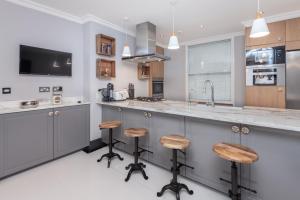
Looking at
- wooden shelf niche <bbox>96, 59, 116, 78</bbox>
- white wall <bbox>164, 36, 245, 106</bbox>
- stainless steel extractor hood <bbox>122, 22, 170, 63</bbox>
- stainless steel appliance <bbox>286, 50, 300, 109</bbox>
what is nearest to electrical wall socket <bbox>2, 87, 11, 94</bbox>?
wooden shelf niche <bbox>96, 59, 116, 78</bbox>

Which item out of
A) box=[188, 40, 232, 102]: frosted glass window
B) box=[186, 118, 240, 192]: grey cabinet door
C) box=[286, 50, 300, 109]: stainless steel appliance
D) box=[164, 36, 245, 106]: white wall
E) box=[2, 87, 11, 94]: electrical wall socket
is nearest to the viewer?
box=[186, 118, 240, 192]: grey cabinet door

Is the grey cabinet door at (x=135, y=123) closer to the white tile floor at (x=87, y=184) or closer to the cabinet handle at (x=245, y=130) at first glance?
Answer: the white tile floor at (x=87, y=184)

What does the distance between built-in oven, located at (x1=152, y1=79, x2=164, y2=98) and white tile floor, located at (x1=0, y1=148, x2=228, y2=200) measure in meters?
2.76

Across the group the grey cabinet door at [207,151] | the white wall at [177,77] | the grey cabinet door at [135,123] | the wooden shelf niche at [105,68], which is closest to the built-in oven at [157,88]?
the white wall at [177,77]

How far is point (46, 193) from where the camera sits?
77.8 inches

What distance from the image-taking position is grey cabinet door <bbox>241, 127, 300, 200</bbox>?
151 centimetres

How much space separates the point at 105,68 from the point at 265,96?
3.32 metres

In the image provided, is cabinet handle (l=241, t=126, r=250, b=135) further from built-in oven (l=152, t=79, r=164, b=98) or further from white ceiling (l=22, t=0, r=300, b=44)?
built-in oven (l=152, t=79, r=164, b=98)

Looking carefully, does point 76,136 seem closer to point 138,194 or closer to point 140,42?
point 138,194

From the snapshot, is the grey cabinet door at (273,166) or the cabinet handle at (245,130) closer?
the grey cabinet door at (273,166)

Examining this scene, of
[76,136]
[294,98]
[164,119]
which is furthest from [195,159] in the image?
[294,98]

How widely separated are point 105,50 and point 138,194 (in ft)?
9.08

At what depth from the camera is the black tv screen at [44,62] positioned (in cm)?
262

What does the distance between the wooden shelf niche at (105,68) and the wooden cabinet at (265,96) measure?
9.57 feet
